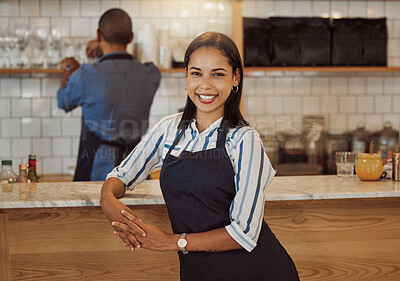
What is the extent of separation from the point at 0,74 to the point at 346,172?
2.61 meters

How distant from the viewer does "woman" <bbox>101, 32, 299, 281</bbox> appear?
1369mm

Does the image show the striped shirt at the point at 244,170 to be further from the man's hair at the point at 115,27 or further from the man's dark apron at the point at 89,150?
the man's hair at the point at 115,27

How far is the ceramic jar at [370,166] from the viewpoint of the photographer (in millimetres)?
Result: 2076

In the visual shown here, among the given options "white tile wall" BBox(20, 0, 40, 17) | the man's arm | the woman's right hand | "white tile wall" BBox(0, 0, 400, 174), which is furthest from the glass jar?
"white tile wall" BBox(20, 0, 40, 17)

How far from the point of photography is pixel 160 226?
6.09 feet

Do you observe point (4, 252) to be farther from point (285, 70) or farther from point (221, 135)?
point (285, 70)

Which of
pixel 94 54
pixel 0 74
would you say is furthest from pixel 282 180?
pixel 0 74

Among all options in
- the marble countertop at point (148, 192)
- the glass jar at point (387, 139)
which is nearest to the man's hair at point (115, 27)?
the marble countertop at point (148, 192)

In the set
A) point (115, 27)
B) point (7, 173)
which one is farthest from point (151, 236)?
point (115, 27)

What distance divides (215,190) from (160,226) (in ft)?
1.75

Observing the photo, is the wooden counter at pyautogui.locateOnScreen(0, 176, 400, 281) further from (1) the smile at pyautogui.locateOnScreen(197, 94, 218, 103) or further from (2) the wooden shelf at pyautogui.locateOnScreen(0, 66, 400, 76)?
(2) the wooden shelf at pyautogui.locateOnScreen(0, 66, 400, 76)

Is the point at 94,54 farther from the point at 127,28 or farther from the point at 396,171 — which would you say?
the point at 396,171

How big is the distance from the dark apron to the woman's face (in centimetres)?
9

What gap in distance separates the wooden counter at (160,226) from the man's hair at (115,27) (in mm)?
1129
